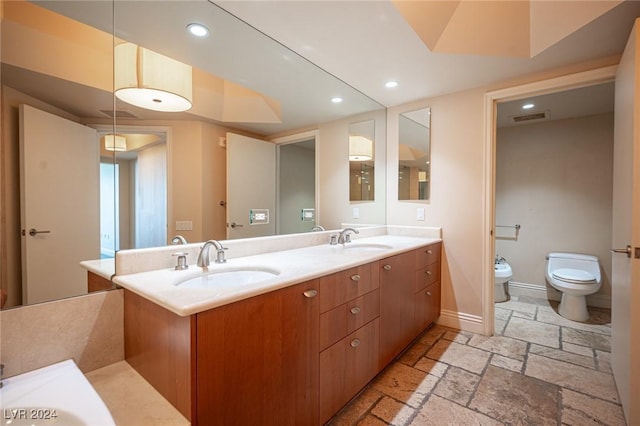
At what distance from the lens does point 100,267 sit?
118 cm

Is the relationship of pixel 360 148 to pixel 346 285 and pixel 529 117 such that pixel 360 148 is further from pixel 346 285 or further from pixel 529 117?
pixel 529 117

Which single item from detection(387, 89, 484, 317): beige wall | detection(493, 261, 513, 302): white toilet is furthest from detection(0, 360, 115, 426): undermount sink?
detection(493, 261, 513, 302): white toilet

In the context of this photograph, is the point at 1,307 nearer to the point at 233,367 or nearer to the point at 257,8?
the point at 233,367

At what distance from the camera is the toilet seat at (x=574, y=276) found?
2725 mm

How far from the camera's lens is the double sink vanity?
89 cm

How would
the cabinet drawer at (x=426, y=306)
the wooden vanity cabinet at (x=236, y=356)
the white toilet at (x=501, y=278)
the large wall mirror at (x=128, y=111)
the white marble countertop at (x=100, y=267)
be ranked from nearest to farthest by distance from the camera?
the wooden vanity cabinet at (x=236, y=356) → the large wall mirror at (x=128, y=111) → the white marble countertop at (x=100, y=267) → the cabinet drawer at (x=426, y=306) → the white toilet at (x=501, y=278)

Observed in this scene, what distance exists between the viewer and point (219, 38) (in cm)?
163

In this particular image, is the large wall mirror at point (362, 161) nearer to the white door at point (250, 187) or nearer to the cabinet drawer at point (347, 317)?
the white door at point (250, 187)

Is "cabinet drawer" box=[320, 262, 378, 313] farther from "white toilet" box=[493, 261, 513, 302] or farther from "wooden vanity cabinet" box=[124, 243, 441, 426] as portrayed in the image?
"white toilet" box=[493, 261, 513, 302]

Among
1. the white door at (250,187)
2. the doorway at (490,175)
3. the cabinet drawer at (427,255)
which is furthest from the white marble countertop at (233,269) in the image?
the doorway at (490,175)

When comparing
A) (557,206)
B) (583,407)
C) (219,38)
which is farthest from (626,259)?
(219,38)

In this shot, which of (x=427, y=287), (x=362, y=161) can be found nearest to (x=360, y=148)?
(x=362, y=161)

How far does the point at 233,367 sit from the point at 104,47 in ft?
4.66

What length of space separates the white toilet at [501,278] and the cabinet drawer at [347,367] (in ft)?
7.35
